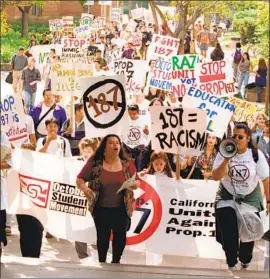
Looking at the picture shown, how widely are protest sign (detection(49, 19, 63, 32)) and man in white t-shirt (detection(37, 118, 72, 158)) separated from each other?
0.68m

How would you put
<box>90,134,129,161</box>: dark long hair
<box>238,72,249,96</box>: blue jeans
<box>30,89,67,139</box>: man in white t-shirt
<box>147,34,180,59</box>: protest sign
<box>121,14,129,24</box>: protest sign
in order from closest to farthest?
<box>90,134,129,161</box>: dark long hair
<box>30,89,67,139</box>: man in white t-shirt
<box>121,14,129,24</box>: protest sign
<box>238,72,249,96</box>: blue jeans
<box>147,34,180,59</box>: protest sign

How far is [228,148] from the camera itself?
439 cm

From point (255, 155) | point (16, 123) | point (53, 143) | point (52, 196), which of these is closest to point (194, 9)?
point (255, 155)

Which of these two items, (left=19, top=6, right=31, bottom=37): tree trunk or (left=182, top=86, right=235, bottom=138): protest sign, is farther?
(left=19, top=6, right=31, bottom=37): tree trunk

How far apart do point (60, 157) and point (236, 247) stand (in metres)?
1.36

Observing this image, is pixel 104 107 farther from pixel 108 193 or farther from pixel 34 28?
pixel 34 28

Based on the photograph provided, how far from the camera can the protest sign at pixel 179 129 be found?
4.67 metres

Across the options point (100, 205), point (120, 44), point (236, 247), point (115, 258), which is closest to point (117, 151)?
point (100, 205)

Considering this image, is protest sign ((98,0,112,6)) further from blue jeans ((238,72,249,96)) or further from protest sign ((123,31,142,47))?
blue jeans ((238,72,249,96))

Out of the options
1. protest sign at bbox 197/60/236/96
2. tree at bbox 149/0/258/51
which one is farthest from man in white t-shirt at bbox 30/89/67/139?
protest sign at bbox 197/60/236/96

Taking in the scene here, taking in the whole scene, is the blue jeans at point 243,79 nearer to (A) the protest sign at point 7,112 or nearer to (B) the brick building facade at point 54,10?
(B) the brick building facade at point 54,10

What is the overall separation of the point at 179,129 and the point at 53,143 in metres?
0.94

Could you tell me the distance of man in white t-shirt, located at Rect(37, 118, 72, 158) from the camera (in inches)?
195

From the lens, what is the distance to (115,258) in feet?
15.3
